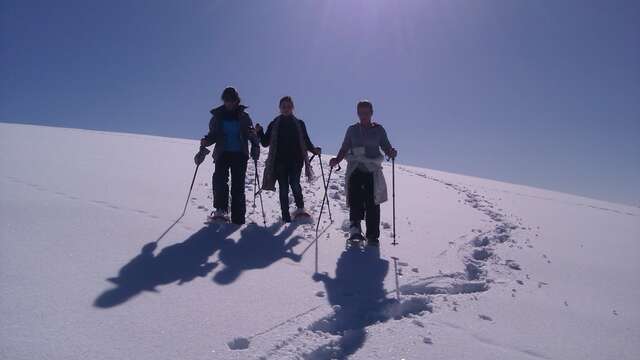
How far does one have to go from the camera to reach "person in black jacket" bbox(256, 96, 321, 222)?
6215 mm

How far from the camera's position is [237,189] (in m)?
5.73

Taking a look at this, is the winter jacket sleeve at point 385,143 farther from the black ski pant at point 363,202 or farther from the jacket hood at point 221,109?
the jacket hood at point 221,109

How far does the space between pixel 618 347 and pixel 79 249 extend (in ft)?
14.7

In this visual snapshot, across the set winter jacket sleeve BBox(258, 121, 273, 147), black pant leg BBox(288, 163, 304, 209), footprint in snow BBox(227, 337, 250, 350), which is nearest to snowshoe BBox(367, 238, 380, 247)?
black pant leg BBox(288, 163, 304, 209)

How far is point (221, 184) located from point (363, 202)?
2033 mm

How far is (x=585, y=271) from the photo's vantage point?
16.2ft

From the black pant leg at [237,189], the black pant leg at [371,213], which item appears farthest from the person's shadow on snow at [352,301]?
the black pant leg at [237,189]

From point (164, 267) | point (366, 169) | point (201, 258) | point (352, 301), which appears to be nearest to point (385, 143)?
point (366, 169)

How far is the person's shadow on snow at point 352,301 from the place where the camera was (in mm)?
2729

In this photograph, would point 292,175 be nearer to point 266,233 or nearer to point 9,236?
point 266,233

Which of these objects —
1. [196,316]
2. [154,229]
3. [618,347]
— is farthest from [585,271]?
[154,229]

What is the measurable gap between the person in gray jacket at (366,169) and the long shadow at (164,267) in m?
1.76

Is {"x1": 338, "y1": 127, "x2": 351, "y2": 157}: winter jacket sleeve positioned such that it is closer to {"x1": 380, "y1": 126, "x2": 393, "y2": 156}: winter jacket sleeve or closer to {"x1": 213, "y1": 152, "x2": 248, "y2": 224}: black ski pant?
{"x1": 380, "y1": 126, "x2": 393, "y2": 156}: winter jacket sleeve

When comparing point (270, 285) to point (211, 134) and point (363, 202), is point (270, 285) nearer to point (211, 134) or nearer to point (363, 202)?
point (363, 202)
